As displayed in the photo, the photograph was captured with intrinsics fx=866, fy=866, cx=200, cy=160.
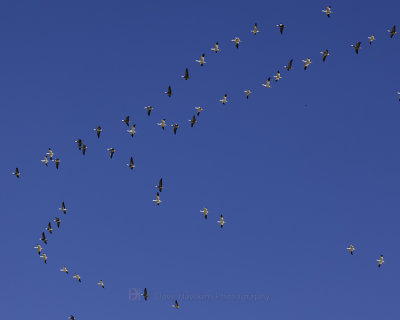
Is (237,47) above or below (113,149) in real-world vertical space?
above

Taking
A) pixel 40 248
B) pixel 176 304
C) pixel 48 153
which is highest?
pixel 48 153

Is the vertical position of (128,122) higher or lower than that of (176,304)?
higher

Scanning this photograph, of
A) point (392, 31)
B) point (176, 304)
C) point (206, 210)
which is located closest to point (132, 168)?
point (206, 210)

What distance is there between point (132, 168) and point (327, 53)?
32.1m

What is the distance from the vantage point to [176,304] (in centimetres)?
12481

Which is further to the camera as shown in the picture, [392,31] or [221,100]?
[221,100]

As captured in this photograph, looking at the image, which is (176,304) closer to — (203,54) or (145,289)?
(145,289)

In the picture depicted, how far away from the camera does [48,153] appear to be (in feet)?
422

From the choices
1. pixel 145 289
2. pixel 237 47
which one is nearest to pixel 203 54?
pixel 237 47

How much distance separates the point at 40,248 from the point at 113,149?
20.3m

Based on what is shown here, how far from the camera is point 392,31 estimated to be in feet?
385

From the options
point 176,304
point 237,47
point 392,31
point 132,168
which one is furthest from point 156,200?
point 392,31

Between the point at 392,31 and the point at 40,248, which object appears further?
the point at 40,248

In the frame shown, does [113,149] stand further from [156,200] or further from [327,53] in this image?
[327,53]
